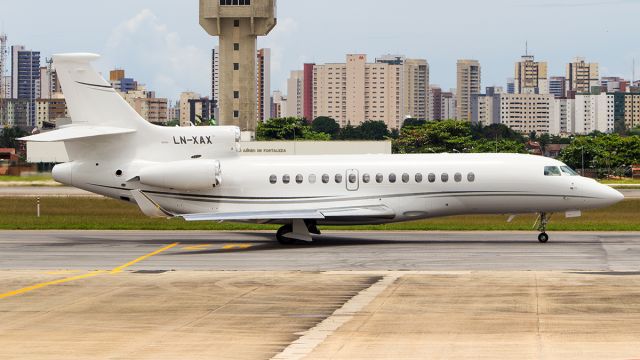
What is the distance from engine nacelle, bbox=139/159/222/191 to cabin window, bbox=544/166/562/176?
36.8ft

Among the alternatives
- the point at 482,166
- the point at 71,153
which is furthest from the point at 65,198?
the point at 482,166

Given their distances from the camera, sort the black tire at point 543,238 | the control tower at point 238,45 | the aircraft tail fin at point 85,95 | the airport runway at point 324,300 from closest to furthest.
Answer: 1. the airport runway at point 324,300
2. the black tire at point 543,238
3. the aircraft tail fin at point 85,95
4. the control tower at point 238,45

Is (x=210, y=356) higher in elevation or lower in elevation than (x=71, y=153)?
lower

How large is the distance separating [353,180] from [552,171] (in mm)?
6801

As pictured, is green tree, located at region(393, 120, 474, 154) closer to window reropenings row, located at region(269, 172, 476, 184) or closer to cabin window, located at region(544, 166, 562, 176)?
cabin window, located at region(544, 166, 562, 176)

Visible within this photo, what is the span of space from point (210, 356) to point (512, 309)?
291 inches

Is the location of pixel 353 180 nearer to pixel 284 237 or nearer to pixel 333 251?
pixel 284 237

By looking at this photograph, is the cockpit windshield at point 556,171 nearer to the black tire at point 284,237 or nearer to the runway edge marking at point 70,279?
the black tire at point 284,237

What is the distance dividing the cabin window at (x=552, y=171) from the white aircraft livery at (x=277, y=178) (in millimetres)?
47

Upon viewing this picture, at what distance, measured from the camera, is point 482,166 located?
129 ft

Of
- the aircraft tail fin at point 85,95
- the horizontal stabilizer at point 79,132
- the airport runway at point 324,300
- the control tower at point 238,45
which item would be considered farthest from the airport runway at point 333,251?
the control tower at point 238,45

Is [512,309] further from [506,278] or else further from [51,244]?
[51,244]

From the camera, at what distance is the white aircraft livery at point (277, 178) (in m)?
39.0

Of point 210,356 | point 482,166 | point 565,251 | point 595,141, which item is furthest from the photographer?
point 595,141
